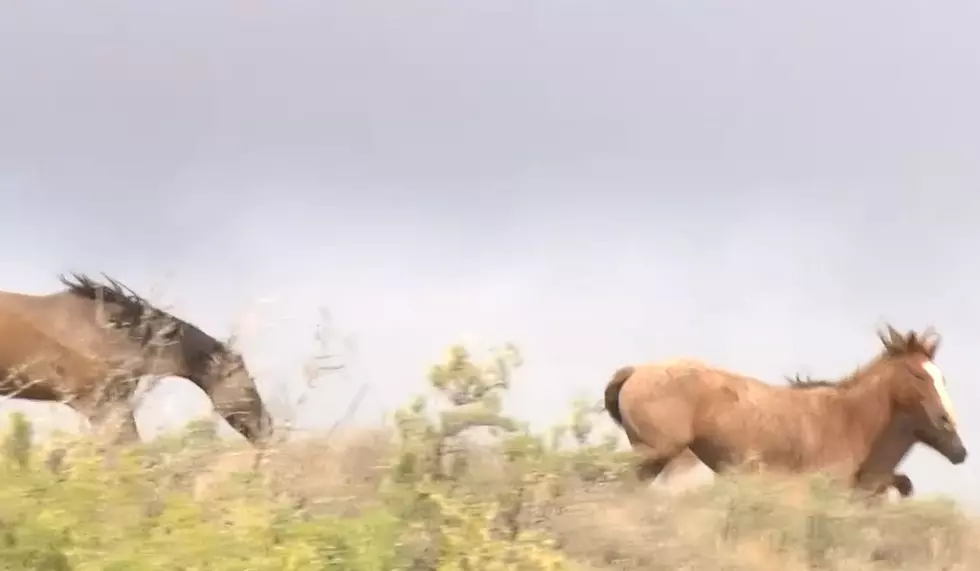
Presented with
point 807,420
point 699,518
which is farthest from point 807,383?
point 699,518

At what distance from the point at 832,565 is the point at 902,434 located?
39.5 inches

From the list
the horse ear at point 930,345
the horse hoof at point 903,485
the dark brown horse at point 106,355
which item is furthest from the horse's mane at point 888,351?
the dark brown horse at point 106,355

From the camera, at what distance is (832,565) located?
194cm

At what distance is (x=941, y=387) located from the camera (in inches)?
107

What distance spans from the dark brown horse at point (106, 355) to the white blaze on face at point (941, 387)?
186 cm

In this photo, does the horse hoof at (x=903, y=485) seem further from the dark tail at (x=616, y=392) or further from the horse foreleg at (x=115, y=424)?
the horse foreleg at (x=115, y=424)

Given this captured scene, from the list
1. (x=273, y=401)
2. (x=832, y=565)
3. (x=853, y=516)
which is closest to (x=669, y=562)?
(x=832, y=565)

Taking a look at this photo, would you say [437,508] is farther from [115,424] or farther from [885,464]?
[885,464]

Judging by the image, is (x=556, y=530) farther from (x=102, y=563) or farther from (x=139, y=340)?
(x=139, y=340)

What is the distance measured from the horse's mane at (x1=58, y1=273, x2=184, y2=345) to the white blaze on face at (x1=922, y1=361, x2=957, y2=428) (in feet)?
6.89

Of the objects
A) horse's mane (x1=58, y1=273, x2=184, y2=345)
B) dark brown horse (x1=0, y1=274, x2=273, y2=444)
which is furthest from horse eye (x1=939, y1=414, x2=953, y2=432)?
horse's mane (x1=58, y1=273, x2=184, y2=345)

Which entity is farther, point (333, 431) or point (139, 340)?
point (139, 340)

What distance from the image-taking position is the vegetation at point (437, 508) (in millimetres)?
1188

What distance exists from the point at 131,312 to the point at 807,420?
1937mm
